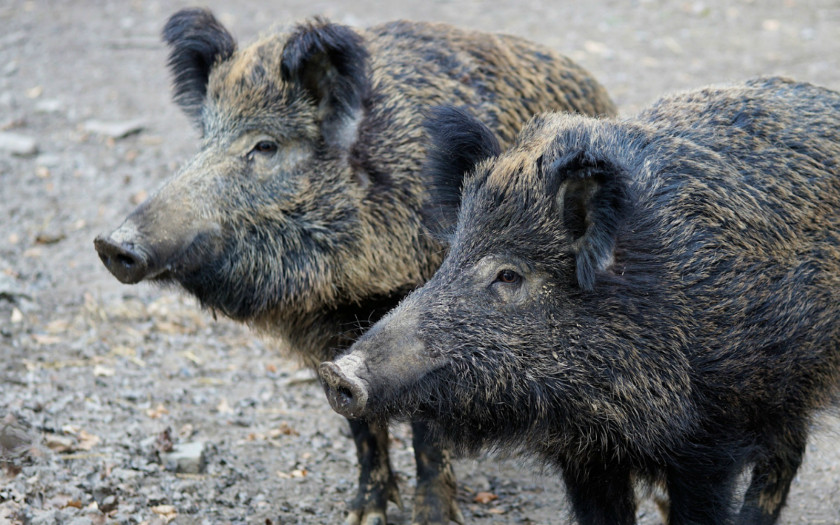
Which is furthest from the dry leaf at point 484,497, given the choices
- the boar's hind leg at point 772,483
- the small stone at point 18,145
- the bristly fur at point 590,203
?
the small stone at point 18,145

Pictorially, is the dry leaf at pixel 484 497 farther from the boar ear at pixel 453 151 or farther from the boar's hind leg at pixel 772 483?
the boar ear at pixel 453 151

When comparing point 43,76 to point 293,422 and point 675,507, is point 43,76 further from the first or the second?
point 675,507

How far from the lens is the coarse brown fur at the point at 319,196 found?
195 inches

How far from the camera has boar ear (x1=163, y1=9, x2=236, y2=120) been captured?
5.43 metres

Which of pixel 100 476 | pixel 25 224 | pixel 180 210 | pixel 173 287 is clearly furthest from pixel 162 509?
pixel 25 224

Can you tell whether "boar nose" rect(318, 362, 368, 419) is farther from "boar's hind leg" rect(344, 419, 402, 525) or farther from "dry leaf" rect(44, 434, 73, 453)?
"dry leaf" rect(44, 434, 73, 453)

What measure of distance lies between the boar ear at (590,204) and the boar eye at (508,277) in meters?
0.25

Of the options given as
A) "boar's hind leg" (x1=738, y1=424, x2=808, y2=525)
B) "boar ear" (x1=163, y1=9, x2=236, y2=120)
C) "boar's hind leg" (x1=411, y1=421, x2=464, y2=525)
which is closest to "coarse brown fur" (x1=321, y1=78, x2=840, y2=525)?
"boar's hind leg" (x1=738, y1=424, x2=808, y2=525)

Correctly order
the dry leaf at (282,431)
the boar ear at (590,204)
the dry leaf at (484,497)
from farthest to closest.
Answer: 1. the dry leaf at (282,431)
2. the dry leaf at (484,497)
3. the boar ear at (590,204)

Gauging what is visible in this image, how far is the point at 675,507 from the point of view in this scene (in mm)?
3961

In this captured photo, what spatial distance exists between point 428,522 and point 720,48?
28.0 ft

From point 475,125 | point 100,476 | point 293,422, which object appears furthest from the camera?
point 293,422

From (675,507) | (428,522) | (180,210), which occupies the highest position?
(180,210)

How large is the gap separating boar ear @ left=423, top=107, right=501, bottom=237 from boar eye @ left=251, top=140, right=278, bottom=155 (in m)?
1.06
